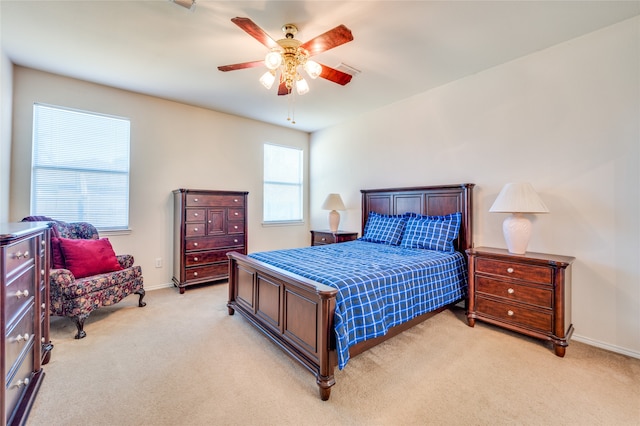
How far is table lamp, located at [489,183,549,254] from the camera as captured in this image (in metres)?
2.47

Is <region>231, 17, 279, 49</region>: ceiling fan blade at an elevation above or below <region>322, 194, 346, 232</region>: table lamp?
above

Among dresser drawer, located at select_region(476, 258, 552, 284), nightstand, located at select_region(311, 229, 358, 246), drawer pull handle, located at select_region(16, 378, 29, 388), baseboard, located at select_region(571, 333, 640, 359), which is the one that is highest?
nightstand, located at select_region(311, 229, 358, 246)

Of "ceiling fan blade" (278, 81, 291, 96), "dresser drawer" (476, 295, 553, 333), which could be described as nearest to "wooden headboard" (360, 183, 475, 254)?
"dresser drawer" (476, 295, 553, 333)

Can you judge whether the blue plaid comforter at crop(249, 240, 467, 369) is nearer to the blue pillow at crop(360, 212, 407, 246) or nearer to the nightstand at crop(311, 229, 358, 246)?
the blue pillow at crop(360, 212, 407, 246)

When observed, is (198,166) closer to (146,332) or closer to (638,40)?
A: (146,332)

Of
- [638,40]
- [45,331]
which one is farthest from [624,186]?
Result: [45,331]

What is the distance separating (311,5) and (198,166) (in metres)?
3.04

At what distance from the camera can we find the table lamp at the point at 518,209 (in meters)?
2.47

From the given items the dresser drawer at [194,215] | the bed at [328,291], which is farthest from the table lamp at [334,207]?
the dresser drawer at [194,215]

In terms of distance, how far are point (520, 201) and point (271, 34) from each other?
2747 millimetres

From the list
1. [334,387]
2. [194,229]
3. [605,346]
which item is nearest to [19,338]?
[334,387]

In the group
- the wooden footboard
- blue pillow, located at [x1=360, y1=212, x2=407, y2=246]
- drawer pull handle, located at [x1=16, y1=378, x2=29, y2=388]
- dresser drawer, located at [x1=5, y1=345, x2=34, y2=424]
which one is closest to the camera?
dresser drawer, located at [x1=5, y1=345, x2=34, y2=424]

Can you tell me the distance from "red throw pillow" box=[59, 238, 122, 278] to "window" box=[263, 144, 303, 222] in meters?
2.55

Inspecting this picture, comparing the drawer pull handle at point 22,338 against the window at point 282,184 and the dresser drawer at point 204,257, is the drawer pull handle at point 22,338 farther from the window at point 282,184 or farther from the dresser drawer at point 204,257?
the window at point 282,184
